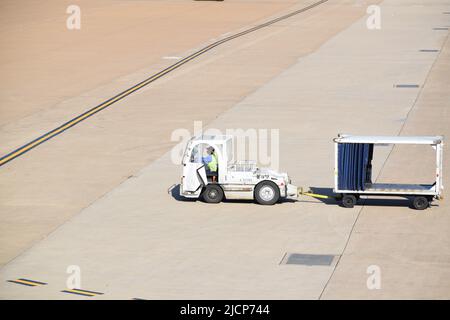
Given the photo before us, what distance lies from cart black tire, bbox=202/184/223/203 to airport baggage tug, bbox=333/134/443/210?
3471mm

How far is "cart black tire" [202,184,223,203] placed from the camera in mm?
29795

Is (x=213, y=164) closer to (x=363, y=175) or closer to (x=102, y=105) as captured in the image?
(x=363, y=175)

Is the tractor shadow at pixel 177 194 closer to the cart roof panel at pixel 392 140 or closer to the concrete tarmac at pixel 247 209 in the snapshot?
the concrete tarmac at pixel 247 209

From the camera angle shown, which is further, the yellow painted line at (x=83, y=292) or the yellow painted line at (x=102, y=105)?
the yellow painted line at (x=102, y=105)

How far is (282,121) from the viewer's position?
1615 inches

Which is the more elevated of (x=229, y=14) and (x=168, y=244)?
(x=229, y=14)

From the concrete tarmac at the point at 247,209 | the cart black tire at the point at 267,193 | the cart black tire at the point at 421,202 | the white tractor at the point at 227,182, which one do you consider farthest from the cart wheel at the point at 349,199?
the cart black tire at the point at 267,193

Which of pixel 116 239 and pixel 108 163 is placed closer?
pixel 116 239

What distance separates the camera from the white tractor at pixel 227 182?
29.5 metres

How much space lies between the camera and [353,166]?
29.1 metres

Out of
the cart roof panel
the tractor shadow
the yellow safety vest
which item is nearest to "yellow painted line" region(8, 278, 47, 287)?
the tractor shadow

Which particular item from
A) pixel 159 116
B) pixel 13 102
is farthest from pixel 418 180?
pixel 13 102
